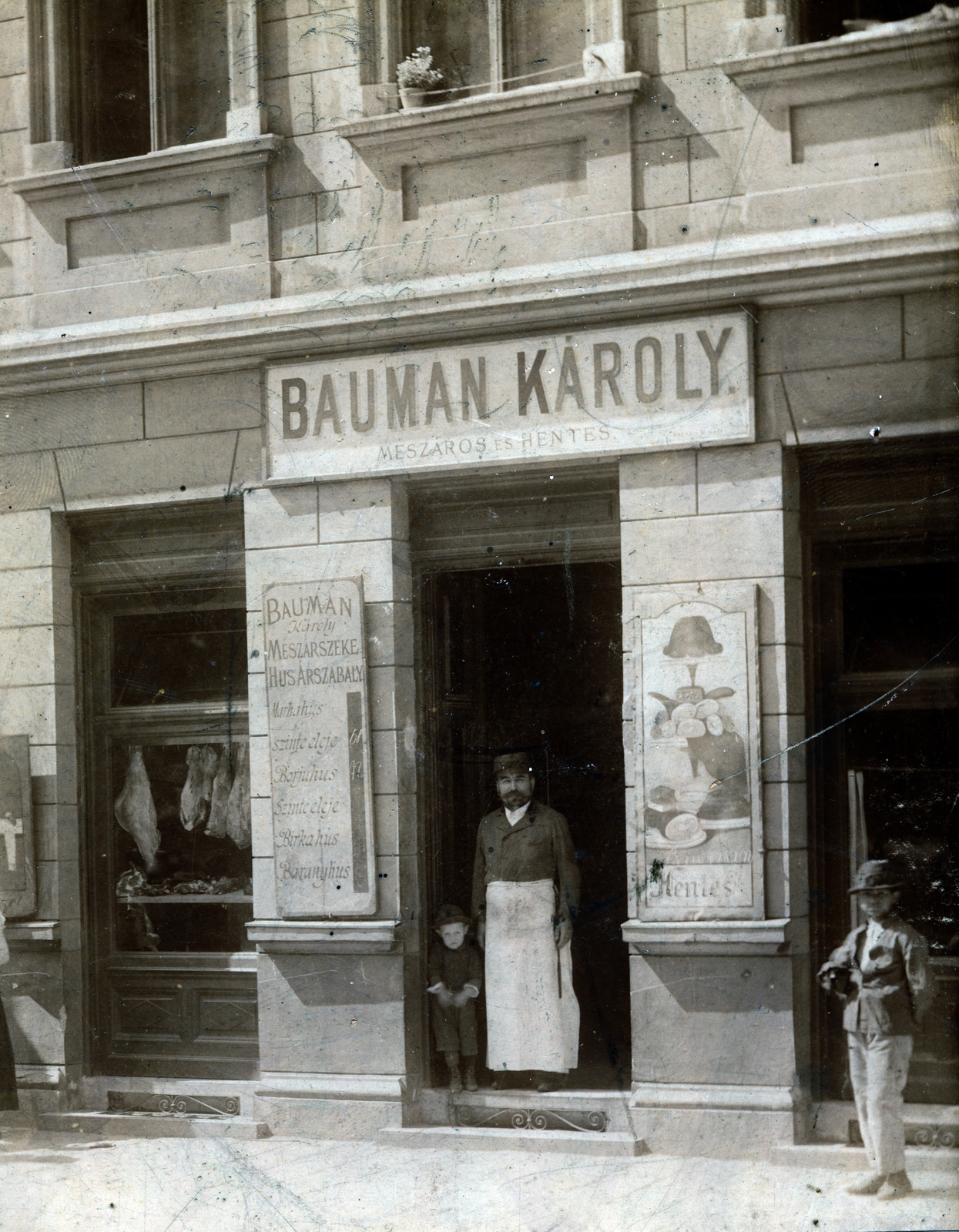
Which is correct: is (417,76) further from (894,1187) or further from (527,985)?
(894,1187)

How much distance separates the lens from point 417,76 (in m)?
5.84

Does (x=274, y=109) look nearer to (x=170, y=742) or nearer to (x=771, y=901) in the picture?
(x=170, y=742)

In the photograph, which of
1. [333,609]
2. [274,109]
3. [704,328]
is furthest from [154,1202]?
[274,109]

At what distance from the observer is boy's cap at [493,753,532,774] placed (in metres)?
5.98

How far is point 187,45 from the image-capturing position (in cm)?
613

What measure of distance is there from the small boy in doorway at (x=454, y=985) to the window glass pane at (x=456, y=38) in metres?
3.55

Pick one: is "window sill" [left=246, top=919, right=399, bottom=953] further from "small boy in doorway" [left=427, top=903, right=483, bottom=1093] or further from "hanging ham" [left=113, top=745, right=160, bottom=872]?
"hanging ham" [left=113, top=745, right=160, bottom=872]

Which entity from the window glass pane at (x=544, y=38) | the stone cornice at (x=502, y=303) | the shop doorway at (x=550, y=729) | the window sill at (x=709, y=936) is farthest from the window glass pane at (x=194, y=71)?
the window sill at (x=709, y=936)

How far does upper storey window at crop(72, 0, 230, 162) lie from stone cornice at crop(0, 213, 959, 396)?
81 cm

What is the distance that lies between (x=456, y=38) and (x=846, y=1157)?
15.5 feet

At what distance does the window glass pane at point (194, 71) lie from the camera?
6090 millimetres

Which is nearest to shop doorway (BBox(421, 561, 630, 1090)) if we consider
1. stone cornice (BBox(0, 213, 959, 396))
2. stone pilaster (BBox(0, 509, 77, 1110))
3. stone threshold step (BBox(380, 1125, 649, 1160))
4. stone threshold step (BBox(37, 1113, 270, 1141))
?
stone threshold step (BBox(380, 1125, 649, 1160))

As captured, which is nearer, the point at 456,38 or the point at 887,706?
the point at 887,706

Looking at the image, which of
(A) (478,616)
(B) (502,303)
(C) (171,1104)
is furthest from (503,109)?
(C) (171,1104)
